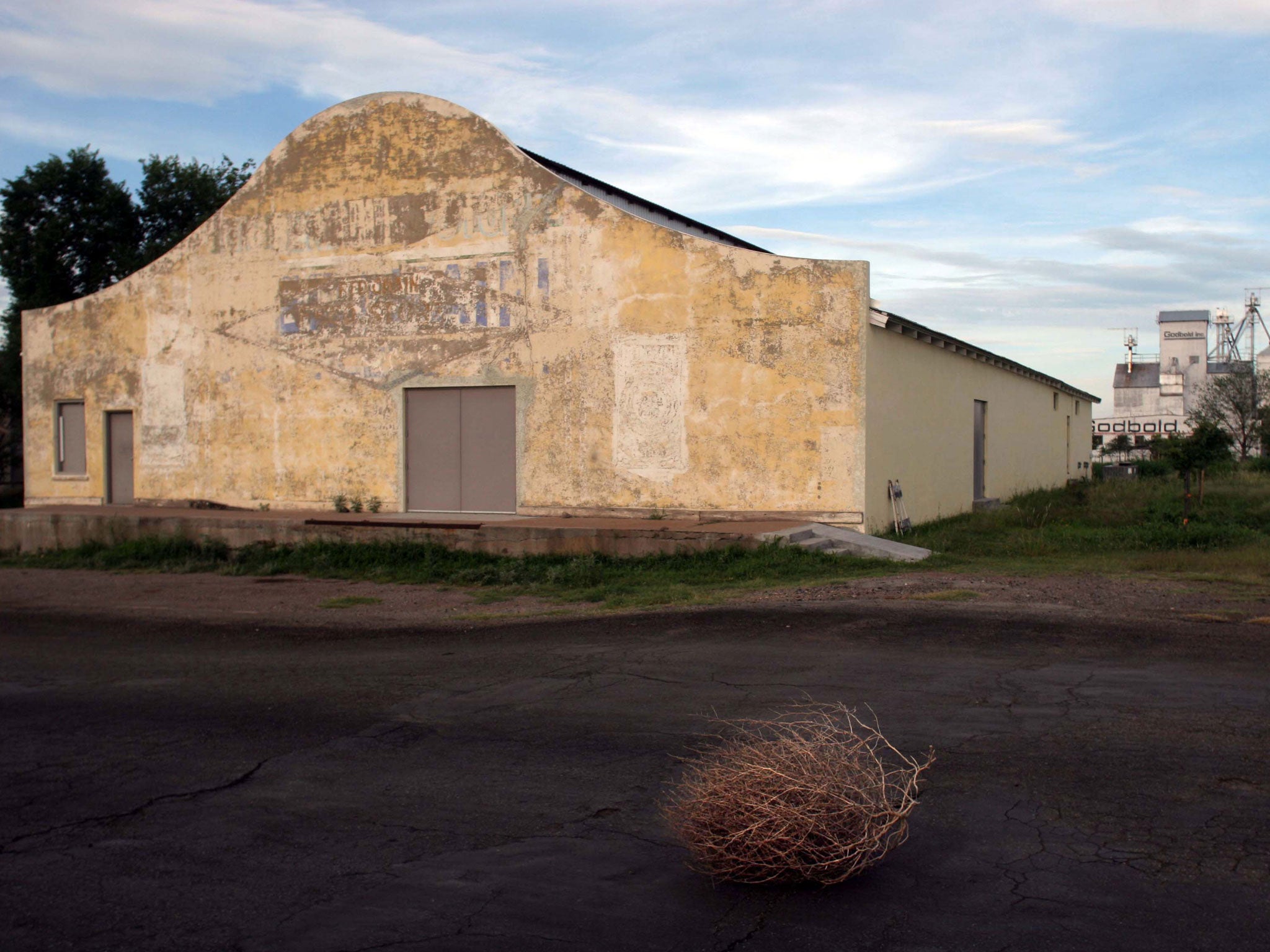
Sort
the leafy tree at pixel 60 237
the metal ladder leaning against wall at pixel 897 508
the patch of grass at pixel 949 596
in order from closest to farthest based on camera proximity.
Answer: the patch of grass at pixel 949 596 < the metal ladder leaning against wall at pixel 897 508 < the leafy tree at pixel 60 237

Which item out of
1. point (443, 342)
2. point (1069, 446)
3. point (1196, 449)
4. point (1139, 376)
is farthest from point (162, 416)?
point (1139, 376)

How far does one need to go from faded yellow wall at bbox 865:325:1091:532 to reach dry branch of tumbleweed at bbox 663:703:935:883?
1221 centimetres

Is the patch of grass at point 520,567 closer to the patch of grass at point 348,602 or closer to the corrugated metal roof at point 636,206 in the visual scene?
the patch of grass at point 348,602

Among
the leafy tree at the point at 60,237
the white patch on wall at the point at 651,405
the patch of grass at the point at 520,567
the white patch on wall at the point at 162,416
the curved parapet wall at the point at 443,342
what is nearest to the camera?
the patch of grass at the point at 520,567

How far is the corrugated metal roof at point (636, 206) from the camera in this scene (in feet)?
69.6

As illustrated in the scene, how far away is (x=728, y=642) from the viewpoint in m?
9.65

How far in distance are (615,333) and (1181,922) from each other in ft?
46.1

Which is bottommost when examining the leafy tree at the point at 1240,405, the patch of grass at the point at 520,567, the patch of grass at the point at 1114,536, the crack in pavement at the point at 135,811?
the crack in pavement at the point at 135,811

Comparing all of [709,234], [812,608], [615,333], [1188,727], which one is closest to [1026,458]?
[709,234]

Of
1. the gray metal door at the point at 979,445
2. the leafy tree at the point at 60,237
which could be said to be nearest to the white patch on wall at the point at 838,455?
the gray metal door at the point at 979,445

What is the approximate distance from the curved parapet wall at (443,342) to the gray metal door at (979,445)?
8.41 m

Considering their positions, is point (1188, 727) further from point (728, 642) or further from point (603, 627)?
point (603, 627)

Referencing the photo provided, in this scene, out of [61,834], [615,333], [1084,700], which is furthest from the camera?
[615,333]

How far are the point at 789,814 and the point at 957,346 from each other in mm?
18285
